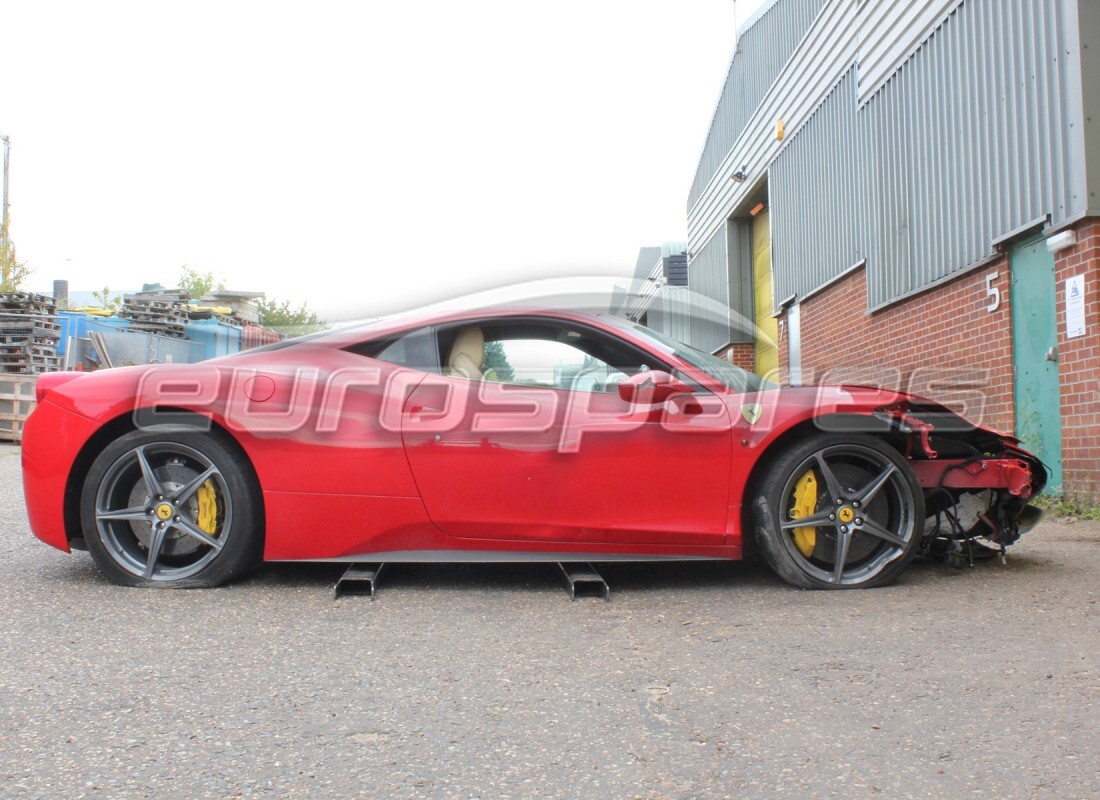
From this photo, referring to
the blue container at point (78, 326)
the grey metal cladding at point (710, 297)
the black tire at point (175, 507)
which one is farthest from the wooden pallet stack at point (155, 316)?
the black tire at point (175, 507)

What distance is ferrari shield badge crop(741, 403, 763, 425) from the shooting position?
375cm

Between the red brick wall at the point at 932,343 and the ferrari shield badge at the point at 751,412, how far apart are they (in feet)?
2.54

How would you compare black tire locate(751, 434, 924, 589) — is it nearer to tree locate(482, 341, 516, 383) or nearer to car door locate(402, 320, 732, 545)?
car door locate(402, 320, 732, 545)

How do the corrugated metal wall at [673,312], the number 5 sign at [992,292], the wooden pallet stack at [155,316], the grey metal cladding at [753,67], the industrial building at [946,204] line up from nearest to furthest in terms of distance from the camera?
the industrial building at [946,204] → the number 5 sign at [992,292] → the grey metal cladding at [753,67] → the wooden pallet stack at [155,316] → the corrugated metal wall at [673,312]

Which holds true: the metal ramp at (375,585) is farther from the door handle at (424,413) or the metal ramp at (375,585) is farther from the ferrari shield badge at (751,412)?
the ferrari shield badge at (751,412)

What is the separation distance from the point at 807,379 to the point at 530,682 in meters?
2.34

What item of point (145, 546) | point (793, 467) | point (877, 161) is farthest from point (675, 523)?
point (877, 161)

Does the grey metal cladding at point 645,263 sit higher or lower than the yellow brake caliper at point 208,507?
higher

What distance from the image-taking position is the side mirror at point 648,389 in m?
3.71

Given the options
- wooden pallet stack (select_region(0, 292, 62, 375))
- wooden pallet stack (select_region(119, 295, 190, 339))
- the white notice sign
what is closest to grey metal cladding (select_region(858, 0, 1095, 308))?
the white notice sign

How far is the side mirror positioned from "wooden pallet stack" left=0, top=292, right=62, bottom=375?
1401 cm

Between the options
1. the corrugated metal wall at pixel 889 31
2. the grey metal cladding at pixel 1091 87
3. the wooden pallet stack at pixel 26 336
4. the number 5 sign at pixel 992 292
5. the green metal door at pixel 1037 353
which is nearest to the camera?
the grey metal cladding at pixel 1091 87

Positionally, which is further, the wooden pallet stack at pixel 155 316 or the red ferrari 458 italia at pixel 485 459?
the wooden pallet stack at pixel 155 316

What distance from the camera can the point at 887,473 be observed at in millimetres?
3797
